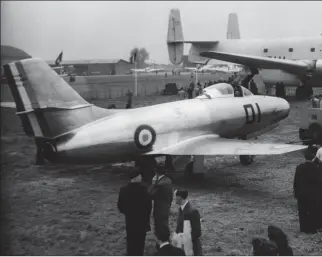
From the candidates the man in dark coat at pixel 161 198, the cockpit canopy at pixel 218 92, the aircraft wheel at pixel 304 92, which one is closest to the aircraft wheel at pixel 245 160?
the cockpit canopy at pixel 218 92

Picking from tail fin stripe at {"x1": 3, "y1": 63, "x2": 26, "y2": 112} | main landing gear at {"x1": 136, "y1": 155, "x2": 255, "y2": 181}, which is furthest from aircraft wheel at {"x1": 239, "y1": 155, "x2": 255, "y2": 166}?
tail fin stripe at {"x1": 3, "y1": 63, "x2": 26, "y2": 112}

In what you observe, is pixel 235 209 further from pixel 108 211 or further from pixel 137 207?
pixel 137 207

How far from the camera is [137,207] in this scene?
5855mm

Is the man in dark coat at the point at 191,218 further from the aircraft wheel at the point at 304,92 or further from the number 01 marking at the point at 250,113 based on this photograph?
the aircraft wheel at the point at 304,92

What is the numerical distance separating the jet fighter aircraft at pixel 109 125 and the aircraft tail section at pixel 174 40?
81.0 feet

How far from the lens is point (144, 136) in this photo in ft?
33.5

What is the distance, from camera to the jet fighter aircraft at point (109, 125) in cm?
942

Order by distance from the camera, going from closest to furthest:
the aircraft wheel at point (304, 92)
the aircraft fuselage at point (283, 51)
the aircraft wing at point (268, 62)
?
1. the aircraft wing at point (268, 62)
2. the aircraft fuselage at point (283, 51)
3. the aircraft wheel at point (304, 92)

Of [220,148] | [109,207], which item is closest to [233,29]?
[220,148]

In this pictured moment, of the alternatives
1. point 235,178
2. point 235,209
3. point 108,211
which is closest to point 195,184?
point 235,178

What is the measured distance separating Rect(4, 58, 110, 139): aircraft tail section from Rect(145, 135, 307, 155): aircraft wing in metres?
2.23

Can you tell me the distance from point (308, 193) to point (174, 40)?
3049 cm

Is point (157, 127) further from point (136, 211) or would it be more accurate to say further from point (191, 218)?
point (191, 218)

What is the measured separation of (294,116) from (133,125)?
48.2 ft
